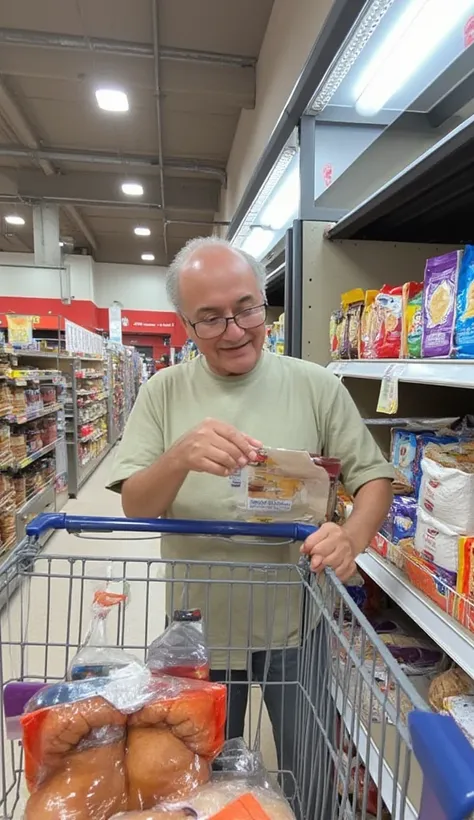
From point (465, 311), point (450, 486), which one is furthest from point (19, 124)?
point (450, 486)

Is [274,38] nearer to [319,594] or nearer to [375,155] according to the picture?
[375,155]

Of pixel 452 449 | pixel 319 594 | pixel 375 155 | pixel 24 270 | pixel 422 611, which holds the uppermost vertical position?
pixel 24 270

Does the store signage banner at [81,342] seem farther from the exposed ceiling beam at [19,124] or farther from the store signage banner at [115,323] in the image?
the store signage banner at [115,323]

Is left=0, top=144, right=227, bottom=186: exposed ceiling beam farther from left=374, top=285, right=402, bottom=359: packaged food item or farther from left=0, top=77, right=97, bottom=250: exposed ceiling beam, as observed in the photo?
left=374, top=285, right=402, bottom=359: packaged food item

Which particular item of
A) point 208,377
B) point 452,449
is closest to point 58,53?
point 208,377

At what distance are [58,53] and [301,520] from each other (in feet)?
21.3

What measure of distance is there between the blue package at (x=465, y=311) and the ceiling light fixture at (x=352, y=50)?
0.71 m

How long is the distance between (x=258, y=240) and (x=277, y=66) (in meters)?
1.82

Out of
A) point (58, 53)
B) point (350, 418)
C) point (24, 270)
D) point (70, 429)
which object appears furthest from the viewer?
point (24, 270)

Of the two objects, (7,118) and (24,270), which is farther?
(24,270)

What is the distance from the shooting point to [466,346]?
45.1 inches

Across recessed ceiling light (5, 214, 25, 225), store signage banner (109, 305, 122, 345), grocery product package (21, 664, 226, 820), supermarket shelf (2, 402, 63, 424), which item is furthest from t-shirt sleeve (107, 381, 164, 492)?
store signage banner (109, 305, 122, 345)

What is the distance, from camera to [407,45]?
1.71 metres

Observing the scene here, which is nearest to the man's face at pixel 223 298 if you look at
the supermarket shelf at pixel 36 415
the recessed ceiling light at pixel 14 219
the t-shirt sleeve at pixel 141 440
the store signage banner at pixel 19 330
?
the t-shirt sleeve at pixel 141 440
